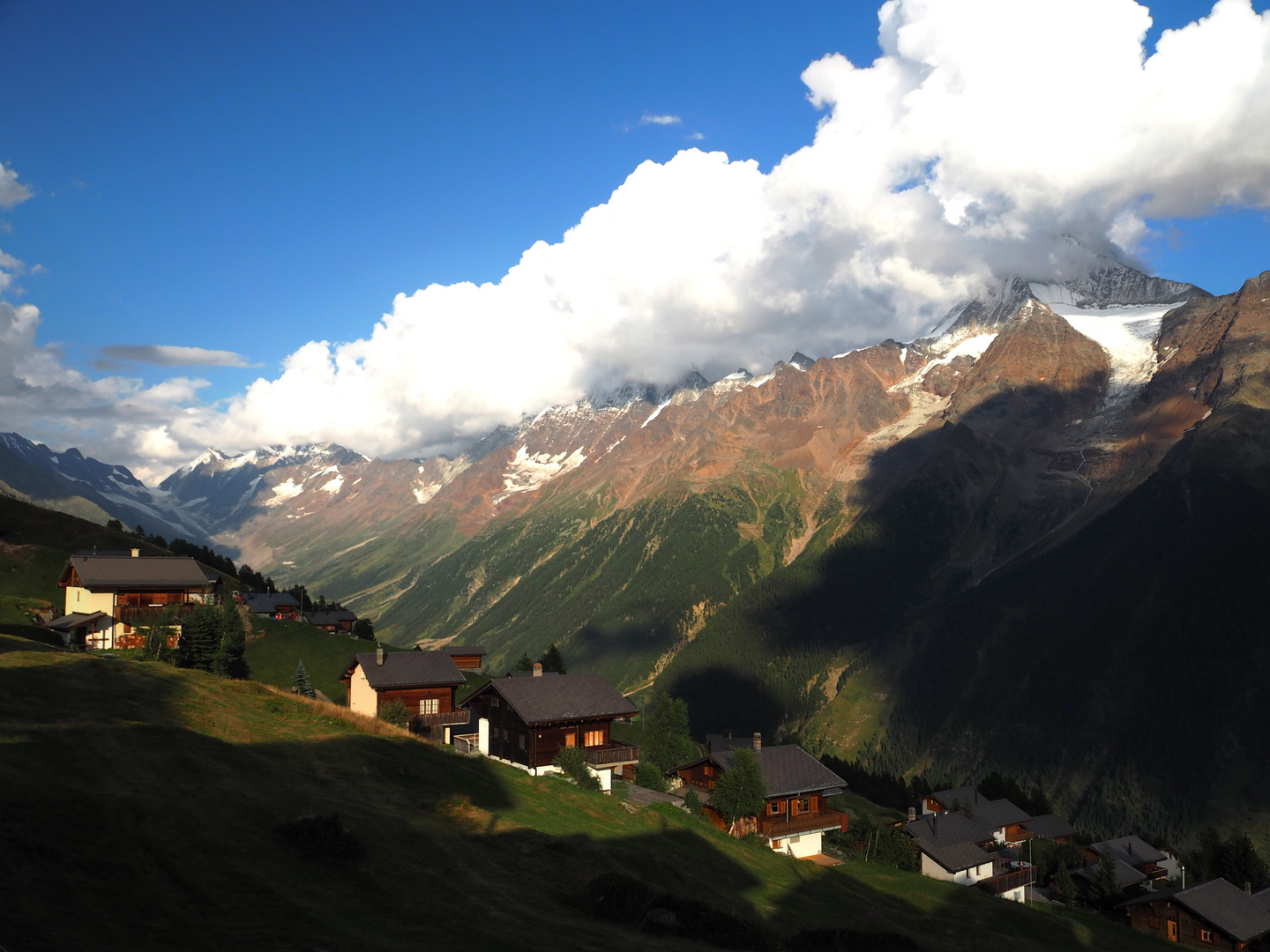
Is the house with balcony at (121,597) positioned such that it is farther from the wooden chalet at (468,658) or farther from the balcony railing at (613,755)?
the wooden chalet at (468,658)

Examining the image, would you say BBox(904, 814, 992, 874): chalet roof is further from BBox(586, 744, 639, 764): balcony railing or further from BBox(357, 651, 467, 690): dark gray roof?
BBox(357, 651, 467, 690): dark gray roof

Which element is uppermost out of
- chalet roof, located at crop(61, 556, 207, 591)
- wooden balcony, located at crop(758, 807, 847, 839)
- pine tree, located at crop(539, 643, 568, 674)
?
chalet roof, located at crop(61, 556, 207, 591)

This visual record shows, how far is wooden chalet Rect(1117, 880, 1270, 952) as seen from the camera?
77.8m

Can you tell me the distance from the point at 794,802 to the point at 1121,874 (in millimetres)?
60231

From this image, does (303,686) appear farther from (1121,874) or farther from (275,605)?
(1121,874)

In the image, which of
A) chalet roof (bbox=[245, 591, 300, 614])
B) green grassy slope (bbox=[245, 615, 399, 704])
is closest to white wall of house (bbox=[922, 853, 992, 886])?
green grassy slope (bbox=[245, 615, 399, 704])

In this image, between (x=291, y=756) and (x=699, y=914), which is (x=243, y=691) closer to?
(x=291, y=756)

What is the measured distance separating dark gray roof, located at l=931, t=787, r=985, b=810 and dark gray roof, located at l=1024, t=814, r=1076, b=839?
7572mm

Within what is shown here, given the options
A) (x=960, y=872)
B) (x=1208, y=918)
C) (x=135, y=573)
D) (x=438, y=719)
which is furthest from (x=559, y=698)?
(x=1208, y=918)


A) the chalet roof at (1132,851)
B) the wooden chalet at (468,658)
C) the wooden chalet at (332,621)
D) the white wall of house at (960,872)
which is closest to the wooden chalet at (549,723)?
the white wall of house at (960,872)

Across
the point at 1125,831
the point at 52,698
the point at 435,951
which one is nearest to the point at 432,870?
the point at 435,951

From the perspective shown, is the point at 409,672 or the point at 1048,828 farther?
the point at 1048,828

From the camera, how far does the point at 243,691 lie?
45594mm

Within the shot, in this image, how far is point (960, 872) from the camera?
83.6 meters
